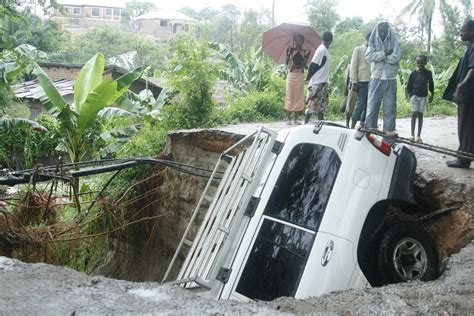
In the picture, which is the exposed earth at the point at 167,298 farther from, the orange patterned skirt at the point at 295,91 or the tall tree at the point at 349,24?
the tall tree at the point at 349,24

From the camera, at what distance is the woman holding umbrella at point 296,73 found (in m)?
9.90

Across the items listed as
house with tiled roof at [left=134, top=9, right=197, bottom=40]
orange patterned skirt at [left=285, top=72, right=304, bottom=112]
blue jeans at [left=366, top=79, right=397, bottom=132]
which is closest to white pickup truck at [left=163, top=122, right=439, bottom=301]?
blue jeans at [left=366, top=79, right=397, bottom=132]

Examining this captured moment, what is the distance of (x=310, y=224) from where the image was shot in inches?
190

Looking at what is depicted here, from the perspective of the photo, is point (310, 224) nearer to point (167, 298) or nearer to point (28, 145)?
point (167, 298)

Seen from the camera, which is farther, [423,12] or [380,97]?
[423,12]

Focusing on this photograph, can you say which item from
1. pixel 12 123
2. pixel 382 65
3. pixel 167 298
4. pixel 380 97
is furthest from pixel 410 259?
pixel 12 123

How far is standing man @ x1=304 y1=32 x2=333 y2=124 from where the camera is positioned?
9.20 m

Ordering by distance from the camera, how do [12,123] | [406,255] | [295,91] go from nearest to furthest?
[406,255], [295,91], [12,123]

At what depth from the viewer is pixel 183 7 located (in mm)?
83812

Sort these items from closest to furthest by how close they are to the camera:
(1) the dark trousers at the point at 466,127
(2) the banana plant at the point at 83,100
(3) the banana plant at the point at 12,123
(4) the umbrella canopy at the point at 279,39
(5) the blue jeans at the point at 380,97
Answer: (1) the dark trousers at the point at 466,127
(5) the blue jeans at the point at 380,97
(2) the banana plant at the point at 83,100
(4) the umbrella canopy at the point at 279,39
(3) the banana plant at the point at 12,123

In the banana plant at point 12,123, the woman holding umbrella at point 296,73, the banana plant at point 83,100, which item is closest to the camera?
the woman holding umbrella at point 296,73

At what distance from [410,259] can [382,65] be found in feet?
11.3

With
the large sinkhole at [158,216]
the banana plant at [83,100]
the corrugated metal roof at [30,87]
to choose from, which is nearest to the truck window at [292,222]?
the large sinkhole at [158,216]

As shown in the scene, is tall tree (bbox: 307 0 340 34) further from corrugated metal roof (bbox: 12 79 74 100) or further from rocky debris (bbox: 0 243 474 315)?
rocky debris (bbox: 0 243 474 315)
